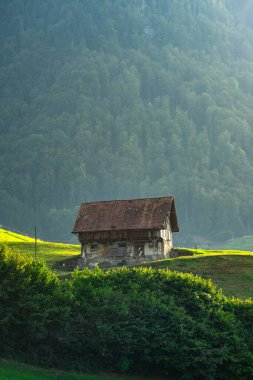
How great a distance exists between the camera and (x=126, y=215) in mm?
84375

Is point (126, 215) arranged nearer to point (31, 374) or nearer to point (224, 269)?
point (224, 269)

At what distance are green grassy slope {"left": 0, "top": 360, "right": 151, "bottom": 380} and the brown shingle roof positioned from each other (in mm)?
43985

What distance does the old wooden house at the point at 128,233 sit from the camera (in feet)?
268

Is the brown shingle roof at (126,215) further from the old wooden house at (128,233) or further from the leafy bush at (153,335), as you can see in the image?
the leafy bush at (153,335)

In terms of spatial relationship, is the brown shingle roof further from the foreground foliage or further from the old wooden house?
the foreground foliage

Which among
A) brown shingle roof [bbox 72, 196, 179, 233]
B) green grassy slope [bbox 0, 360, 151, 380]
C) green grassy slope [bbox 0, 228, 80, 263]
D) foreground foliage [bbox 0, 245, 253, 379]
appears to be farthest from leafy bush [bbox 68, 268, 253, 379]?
green grassy slope [bbox 0, 228, 80, 263]

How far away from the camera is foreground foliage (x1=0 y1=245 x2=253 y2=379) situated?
38.5 meters

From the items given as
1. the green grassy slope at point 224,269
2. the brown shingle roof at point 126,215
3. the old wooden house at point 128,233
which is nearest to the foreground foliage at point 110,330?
the green grassy slope at point 224,269

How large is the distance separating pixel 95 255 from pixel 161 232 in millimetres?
9395

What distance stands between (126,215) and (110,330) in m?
45.9

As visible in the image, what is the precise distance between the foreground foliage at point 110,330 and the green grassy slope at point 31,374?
1.07 metres

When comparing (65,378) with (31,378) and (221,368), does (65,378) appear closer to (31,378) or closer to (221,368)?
(31,378)

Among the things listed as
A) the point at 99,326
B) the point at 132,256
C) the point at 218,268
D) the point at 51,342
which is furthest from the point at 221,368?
the point at 132,256

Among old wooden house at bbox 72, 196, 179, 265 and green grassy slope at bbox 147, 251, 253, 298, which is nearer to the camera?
green grassy slope at bbox 147, 251, 253, 298
